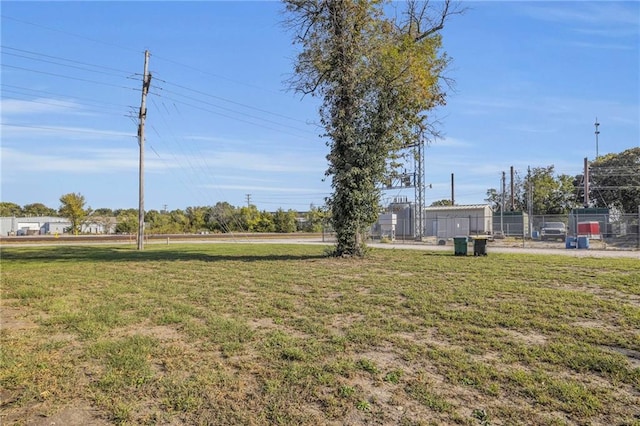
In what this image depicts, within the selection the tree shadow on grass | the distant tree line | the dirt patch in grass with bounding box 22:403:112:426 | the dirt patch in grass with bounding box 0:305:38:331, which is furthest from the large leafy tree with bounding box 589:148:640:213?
the dirt patch in grass with bounding box 22:403:112:426

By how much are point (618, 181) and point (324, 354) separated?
198 feet

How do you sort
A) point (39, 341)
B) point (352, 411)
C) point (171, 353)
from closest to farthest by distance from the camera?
point (352, 411), point (171, 353), point (39, 341)

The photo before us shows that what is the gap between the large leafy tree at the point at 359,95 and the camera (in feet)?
54.0

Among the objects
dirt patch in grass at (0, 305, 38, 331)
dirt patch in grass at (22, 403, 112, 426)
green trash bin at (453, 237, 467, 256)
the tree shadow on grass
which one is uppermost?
green trash bin at (453, 237, 467, 256)

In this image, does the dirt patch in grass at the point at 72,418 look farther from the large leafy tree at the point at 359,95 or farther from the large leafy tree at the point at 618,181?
the large leafy tree at the point at 618,181

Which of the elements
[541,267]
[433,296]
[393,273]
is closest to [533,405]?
[433,296]

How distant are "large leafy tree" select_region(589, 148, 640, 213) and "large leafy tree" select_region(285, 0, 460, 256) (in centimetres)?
4149

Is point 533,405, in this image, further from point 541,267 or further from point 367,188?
point 367,188

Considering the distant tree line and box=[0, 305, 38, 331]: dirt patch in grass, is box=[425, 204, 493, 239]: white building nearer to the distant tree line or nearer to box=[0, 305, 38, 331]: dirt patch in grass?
the distant tree line

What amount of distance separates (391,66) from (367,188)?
4.76 m

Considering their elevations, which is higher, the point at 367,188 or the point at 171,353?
the point at 367,188

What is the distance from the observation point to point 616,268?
43.4 feet

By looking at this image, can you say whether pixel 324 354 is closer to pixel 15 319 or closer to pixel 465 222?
Answer: pixel 15 319

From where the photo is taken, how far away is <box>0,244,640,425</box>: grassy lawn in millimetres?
3826
